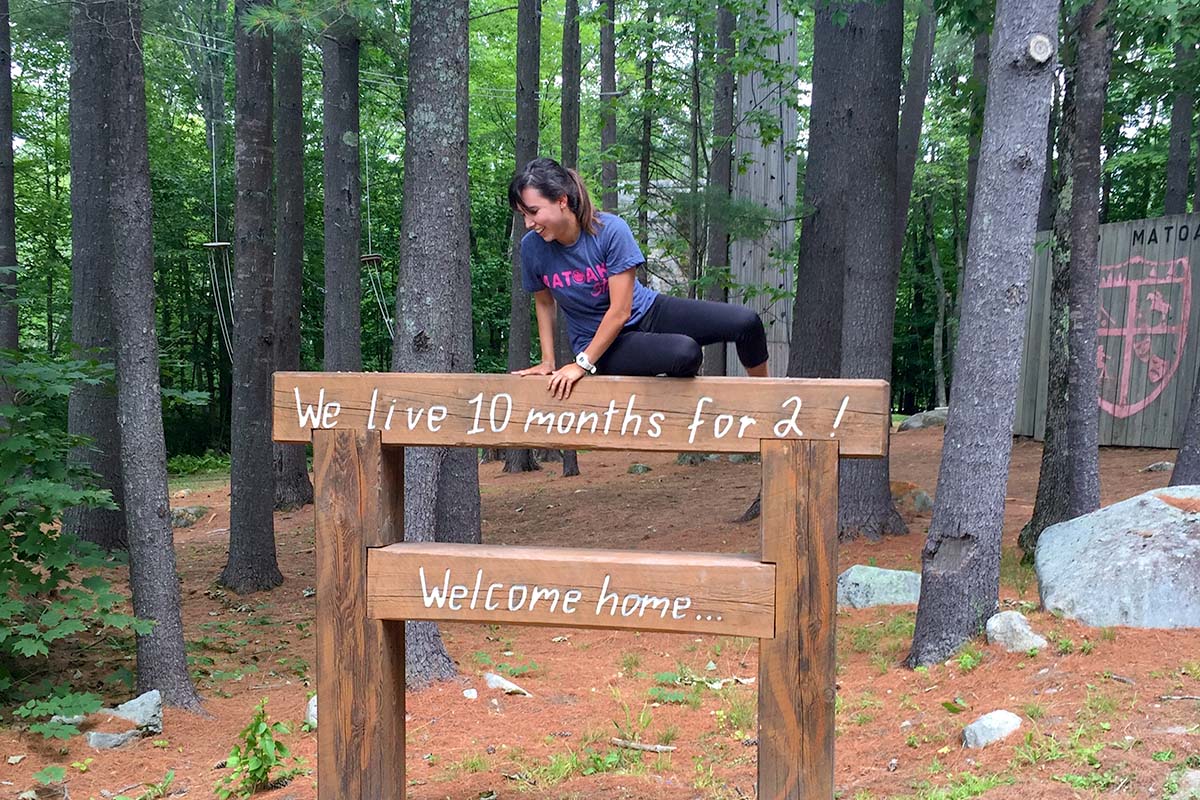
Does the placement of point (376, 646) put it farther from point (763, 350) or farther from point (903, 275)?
point (903, 275)

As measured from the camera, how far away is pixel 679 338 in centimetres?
329

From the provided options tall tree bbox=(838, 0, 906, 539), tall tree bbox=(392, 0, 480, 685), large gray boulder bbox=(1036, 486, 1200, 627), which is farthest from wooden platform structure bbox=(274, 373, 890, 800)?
tall tree bbox=(838, 0, 906, 539)

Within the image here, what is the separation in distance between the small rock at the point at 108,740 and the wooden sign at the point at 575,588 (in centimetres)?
311

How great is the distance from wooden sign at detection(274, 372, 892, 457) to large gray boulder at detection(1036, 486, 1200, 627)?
10.4ft

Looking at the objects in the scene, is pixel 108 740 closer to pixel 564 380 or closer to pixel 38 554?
pixel 38 554

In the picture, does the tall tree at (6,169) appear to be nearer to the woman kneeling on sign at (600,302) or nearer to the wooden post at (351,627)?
the wooden post at (351,627)

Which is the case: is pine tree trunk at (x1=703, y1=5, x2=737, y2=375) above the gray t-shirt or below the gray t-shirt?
above

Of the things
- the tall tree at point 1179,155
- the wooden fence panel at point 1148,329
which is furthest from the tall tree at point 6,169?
the tall tree at point 1179,155

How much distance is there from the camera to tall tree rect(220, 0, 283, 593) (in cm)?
923

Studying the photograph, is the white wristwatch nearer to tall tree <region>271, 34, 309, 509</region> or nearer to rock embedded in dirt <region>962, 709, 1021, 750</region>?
rock embedded in dirt <region>962, 709, 1021, 750</region>

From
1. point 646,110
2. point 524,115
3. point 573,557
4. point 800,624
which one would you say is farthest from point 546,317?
point 646,110

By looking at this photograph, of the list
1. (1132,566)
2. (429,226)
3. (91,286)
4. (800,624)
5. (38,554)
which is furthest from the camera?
(91,286)

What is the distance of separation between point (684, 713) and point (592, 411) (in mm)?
2909

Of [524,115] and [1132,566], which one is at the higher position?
[524,115]
